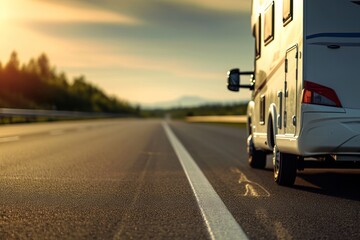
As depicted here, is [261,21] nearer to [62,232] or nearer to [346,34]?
[346,34]

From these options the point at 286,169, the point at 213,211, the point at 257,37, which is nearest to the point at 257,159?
the point at 257,37

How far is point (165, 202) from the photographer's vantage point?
6.89 meters

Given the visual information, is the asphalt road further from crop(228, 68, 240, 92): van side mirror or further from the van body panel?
crop(228, 68, 240, 92): van side mirror

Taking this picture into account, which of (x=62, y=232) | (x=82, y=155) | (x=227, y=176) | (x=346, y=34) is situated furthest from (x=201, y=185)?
(x=82, y=155)

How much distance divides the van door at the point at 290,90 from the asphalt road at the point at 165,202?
889mm

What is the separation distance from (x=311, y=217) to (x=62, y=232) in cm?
245

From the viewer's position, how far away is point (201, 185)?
27.6ft

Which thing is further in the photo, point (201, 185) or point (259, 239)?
point (201, 185)

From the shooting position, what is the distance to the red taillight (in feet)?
23.1

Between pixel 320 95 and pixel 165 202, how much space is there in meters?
2.20

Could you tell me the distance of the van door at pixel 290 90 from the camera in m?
7.46

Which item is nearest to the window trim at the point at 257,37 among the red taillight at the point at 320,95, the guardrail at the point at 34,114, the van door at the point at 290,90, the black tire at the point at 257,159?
the black tire at the point at 257,159

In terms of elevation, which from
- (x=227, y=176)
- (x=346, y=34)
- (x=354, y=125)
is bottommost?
(x=227, y=176)

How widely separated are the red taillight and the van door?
331 mm
